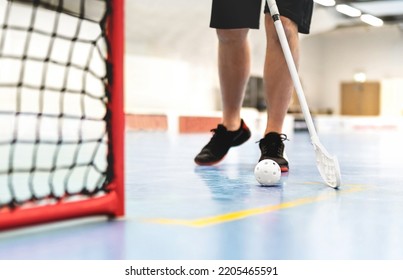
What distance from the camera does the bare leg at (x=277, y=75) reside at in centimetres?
184

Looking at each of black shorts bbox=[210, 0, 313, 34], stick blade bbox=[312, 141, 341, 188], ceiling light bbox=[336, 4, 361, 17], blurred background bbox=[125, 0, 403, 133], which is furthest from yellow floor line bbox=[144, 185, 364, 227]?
ceiling light bbox=[336, 4, 361, 17]

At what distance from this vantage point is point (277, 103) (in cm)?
191

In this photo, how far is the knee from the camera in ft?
6.83

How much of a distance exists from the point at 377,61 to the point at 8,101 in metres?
11.9

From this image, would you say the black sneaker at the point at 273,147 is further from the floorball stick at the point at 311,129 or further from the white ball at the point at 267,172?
the white ball at the point at 267,172

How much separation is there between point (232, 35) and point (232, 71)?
142 mm

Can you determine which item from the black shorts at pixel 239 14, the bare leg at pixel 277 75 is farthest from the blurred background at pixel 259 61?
the bare leg at pixel 277 75

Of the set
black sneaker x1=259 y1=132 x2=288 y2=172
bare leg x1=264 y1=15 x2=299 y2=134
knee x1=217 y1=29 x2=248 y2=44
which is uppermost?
knee x1=217 y1=29 x2=248 y2=44

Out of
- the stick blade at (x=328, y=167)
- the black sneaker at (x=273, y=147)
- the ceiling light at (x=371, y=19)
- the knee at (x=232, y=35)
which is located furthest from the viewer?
the ceiling light at (x=371, y=19)

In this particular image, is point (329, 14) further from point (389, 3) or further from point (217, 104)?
point (217, 104)

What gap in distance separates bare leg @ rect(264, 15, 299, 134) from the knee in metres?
0.24

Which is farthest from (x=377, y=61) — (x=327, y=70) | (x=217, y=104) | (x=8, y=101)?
(x=8, y=101)

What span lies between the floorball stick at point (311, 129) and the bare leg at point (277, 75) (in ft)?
0.37

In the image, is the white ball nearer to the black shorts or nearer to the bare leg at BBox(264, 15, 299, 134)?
the bare leg at BBox(264, 15, 299, 134)
